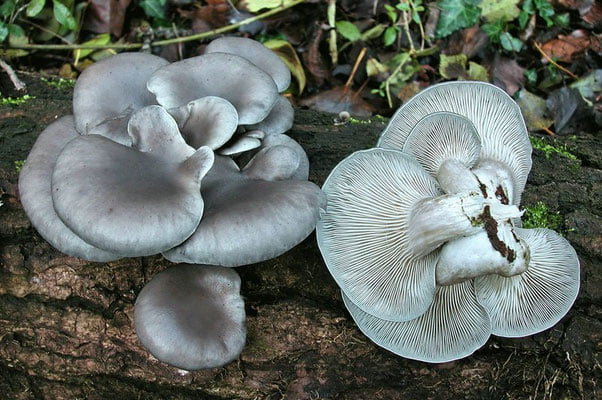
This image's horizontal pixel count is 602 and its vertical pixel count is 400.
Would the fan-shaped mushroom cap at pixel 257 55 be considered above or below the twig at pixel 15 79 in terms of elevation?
above

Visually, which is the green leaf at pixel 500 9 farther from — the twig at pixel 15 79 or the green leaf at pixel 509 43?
the twig at pixel 15 79

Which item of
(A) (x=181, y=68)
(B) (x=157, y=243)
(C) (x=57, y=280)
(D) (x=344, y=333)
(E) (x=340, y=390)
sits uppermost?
(A) (x=181, y=68)

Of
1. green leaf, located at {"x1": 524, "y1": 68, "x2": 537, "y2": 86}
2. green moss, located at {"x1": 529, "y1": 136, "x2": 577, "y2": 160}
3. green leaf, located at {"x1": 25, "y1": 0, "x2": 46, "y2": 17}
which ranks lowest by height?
green leaf, located at {"x1": 524, "y1": 68, "x2": 537, "y2": 86}

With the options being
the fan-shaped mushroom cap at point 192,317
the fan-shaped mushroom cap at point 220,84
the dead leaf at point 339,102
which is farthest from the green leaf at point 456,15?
the fan-shaped mushroom cap at point 192,317

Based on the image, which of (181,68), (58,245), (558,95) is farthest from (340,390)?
(558,95)

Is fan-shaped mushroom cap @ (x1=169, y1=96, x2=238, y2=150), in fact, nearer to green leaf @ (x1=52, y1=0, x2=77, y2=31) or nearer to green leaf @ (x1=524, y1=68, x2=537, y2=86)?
green leaf @ (x1=52, y1=0, x2=77, y2=31)

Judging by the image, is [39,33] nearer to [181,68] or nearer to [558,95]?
[181,68]

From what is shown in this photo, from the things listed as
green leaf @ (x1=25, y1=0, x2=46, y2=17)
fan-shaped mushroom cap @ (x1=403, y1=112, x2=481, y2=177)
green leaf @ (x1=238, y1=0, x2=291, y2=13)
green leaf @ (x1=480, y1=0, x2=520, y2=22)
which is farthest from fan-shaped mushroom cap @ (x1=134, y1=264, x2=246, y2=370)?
green leaf @ (x1=480, y1=0, x2=520, y2=22)
